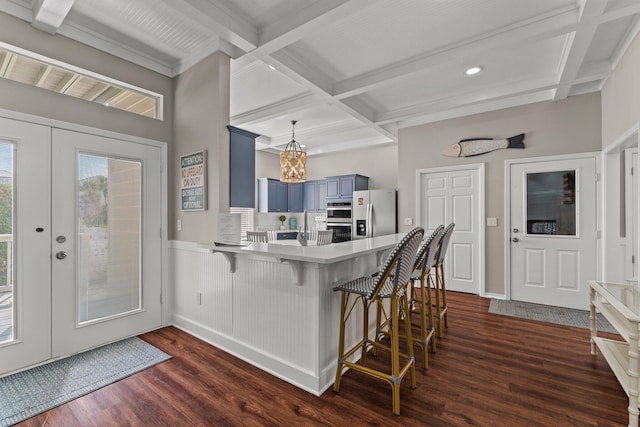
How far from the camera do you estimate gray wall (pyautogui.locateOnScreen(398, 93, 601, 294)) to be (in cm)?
367

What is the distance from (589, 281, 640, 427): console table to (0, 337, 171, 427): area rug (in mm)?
3147

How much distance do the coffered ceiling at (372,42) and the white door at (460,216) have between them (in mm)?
1039

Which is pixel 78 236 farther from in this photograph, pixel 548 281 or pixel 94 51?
pixel 548 281

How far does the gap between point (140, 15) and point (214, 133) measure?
42.4 inches

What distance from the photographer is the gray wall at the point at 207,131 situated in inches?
111

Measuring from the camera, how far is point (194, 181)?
299cm

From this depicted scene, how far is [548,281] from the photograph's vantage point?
3867 millimetres

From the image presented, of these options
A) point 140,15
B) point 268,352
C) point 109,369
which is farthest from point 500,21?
point 109,369

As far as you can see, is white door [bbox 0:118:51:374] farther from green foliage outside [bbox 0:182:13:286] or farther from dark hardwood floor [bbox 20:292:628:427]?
dark hardwood floor [bbox 20:292:628:427]

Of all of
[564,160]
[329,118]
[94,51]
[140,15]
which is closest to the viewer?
A: [140,15]

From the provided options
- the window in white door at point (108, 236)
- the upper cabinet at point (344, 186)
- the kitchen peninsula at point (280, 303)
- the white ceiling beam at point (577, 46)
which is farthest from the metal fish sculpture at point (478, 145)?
the window in white door at point (108, 236)

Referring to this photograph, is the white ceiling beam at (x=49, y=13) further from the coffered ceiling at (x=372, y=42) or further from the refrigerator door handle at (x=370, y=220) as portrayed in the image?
the refrigerator door handle at (x=370, y=220)

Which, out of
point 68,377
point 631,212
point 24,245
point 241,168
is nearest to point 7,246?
point 24,245

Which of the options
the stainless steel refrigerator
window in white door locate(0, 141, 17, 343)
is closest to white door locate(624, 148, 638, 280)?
the stainless steel refrigerator
